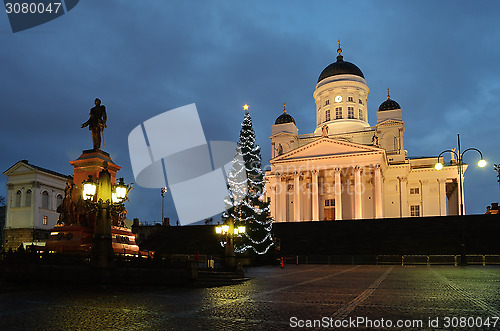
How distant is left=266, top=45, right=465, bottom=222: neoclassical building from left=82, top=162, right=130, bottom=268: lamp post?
52.0 m

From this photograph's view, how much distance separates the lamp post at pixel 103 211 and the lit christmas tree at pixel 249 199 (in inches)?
974

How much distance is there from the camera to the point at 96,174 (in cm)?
1778

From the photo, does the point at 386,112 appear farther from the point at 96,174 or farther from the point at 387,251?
the point at 96,174

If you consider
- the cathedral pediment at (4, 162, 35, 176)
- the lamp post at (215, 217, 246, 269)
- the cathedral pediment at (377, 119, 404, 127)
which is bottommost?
the lamp post at (215, 217, 246, 269)

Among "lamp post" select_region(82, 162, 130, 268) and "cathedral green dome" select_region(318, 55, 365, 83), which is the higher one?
"cathedral green dome" select_region(318, 55, 365, 83)

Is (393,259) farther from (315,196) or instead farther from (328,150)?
(328,150)

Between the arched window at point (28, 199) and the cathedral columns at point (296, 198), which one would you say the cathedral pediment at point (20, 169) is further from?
the cathedral columns at point (296, 198)

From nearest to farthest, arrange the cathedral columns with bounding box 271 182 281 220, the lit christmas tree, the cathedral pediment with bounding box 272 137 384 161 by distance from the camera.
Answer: the lit christmas tree → the cathedral pediment with bounding box 272 137 384 161 → the cathedral columns with bounding box 271 182 281 220

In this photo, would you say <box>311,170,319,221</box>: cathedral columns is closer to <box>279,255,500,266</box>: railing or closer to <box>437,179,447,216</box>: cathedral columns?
<box>437,179,447,216</box>: cathedral columns

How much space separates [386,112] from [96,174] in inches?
2606

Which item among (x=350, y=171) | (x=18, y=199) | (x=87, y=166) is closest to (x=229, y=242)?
(x=87, y=166)

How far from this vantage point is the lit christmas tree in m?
42.1

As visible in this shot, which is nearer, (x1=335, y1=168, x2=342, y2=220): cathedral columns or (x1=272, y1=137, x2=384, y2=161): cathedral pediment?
(x1=272, y1=137, x2=384, y2=161): cathedral pediment

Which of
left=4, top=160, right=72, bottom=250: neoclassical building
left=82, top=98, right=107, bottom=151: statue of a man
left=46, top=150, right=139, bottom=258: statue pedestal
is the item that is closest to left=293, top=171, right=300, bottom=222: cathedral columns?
left=4, top=160, right=72, bottom=250: neoclassical building
